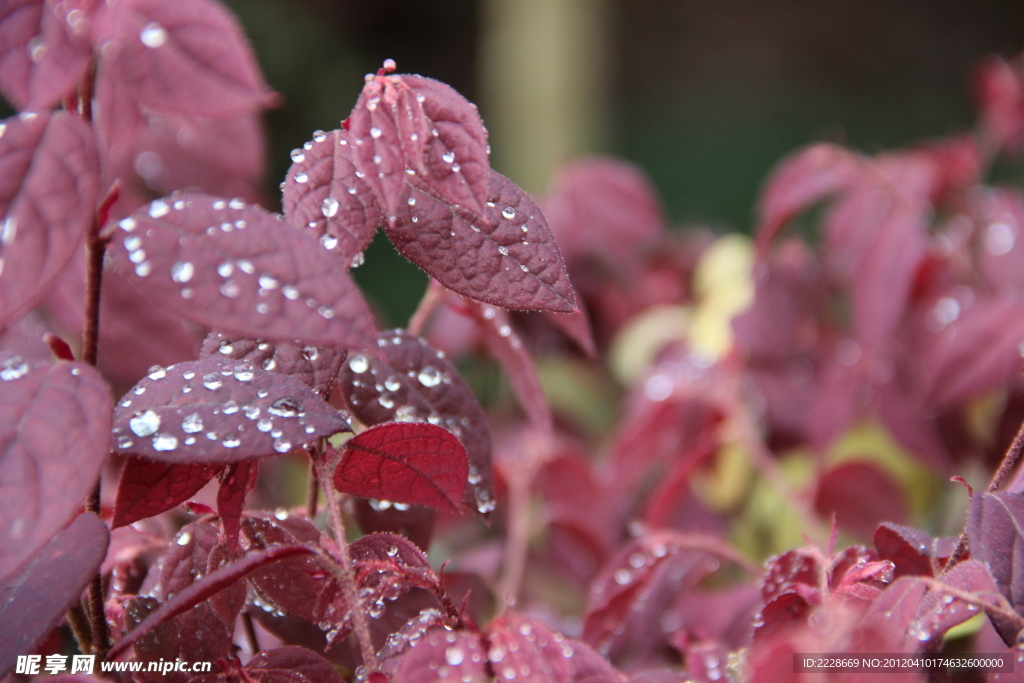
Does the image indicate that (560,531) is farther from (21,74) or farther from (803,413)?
(21,74)

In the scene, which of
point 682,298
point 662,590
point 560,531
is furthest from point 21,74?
point 682,298

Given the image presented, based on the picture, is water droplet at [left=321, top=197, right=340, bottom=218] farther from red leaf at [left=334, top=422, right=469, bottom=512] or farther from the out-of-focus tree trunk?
the out-of-focus tree trunk

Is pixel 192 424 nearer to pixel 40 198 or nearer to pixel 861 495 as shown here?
pixel 40 198

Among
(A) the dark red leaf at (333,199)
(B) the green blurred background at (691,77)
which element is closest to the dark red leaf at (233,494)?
(A) the dark red leaf at (333,199)

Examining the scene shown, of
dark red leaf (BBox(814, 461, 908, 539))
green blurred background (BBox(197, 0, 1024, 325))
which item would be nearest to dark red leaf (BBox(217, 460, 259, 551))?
dark red leaf (BBox(814, 461, 908, 539))

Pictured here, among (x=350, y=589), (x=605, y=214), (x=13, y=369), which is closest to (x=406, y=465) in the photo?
(x=350, y=589)

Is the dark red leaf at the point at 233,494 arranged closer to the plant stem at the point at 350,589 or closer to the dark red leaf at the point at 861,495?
the plant stem at the point at 350,589
